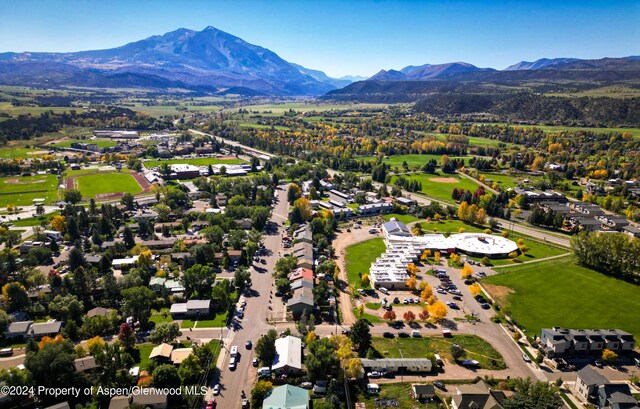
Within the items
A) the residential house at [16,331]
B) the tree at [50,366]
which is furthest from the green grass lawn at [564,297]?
the residential house at [16,331]

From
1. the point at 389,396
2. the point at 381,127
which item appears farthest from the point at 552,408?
the point at 381,127

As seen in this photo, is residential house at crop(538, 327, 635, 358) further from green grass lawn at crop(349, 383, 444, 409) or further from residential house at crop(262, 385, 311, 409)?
residential house at crop(262, 385, 311, 409)

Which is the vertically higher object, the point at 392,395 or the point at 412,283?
the point at 412,283

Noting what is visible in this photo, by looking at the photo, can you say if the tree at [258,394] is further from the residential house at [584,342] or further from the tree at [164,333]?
the residential house at [584,342]

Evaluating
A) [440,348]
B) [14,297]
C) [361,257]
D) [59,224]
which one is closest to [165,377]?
[14,297]

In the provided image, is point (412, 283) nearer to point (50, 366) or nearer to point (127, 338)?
point (127, 338)

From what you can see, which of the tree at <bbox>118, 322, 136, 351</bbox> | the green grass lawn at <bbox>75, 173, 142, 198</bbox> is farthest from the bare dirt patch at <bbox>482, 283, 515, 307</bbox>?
the green grass lawn at <bbox>75, 173, 142, 198</bbox>

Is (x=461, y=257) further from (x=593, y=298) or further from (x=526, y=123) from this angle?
(x=526, y=123)
